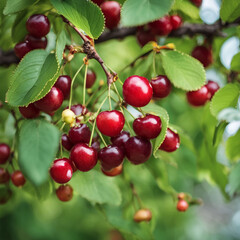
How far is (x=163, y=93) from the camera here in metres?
1.15

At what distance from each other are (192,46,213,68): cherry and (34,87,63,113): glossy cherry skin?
0.79 m

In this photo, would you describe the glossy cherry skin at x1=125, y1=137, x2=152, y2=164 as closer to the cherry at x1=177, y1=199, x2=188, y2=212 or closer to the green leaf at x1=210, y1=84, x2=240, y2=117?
the green leaf at x1=210, y1=84, x2=240, y2=117

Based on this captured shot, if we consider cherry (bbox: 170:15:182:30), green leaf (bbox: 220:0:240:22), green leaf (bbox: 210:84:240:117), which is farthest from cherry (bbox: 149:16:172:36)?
green leaf (bbox: 210:84:240:117)

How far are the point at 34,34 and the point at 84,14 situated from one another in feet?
0.77

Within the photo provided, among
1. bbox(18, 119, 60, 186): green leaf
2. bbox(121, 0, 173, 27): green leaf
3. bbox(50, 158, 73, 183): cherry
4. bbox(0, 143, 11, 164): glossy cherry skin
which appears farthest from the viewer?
bbox(0, 143, 11, 164): glossy cherry skin

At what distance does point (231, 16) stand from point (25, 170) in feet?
3.20

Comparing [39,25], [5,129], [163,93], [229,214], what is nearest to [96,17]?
[39,25]

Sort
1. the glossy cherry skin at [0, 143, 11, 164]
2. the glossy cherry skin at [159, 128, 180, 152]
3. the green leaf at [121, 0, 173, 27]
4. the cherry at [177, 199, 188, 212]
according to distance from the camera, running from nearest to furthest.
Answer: the green leaf at [121, 0, 173, 27], the glossy cherry skin at [159, 128, 180, 152], the glossy cherry skin at [0, 143, 11, 164], the cherry at [177, 199, 188, 212]

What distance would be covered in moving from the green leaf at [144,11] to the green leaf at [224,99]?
390 millimetres

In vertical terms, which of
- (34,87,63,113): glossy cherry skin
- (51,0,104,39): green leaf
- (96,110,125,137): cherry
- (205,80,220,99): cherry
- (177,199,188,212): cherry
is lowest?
(177,199,188,212): cherry

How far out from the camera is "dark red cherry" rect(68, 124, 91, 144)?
1.01 meters

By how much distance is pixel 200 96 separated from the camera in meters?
1.35

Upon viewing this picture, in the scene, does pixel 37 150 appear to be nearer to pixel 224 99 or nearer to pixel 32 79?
pixel 32 79

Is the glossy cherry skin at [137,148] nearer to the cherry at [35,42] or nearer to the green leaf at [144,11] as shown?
the green leaf at [144,11]
